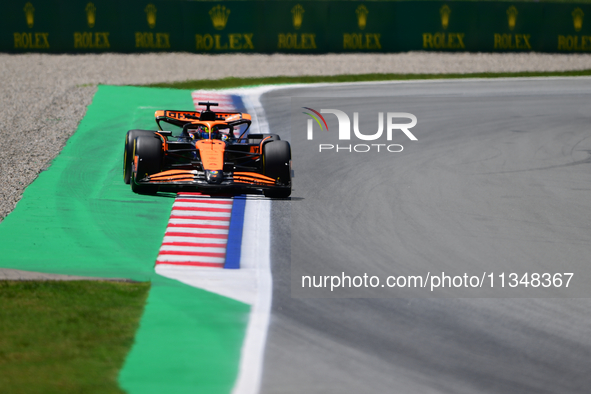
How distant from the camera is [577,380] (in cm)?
606

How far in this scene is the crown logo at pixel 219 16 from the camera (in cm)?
2578

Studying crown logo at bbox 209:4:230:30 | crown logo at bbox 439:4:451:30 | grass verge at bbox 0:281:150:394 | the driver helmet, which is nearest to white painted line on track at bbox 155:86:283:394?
grass verge at bbox 0:281:150:394

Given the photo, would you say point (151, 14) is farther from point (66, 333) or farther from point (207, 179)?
point (66, 333)

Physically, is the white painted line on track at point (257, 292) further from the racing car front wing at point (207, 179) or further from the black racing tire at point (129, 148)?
the black racing tire at point (129, 148)

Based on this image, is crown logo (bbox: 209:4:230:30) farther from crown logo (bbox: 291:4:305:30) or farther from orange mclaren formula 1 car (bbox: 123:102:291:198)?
orange mclaren formula 1 car (bbox: 123:102:291:198)

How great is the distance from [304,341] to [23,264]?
366 centimetres

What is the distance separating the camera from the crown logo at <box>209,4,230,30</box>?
84.6ft

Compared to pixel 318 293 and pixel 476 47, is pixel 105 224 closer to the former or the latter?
pixel 318 293

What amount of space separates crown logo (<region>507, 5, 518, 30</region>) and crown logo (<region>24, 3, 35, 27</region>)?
57.7ft

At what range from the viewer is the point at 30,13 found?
2531 centimetres

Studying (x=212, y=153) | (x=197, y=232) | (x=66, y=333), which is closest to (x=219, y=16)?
(x=212, y=153)

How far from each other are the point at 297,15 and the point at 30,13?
958 centimetres

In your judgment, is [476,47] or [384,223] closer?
[384,223]

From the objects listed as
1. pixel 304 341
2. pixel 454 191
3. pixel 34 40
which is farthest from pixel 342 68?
pixel 304 341
